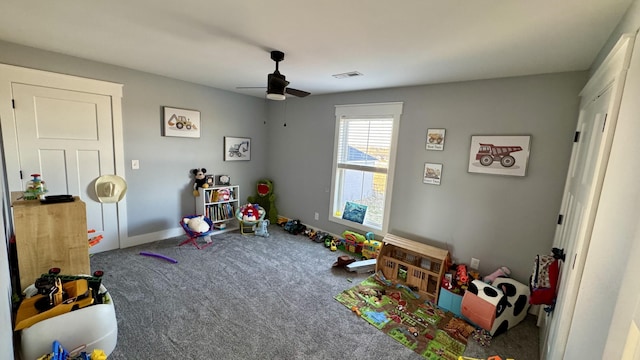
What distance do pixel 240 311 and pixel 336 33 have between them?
2.47 meters

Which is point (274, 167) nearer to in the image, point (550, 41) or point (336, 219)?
point (336, 219)

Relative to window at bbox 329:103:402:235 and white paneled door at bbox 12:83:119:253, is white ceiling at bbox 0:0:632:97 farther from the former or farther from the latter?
window at bbox 329:103:402:235

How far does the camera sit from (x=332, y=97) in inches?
158

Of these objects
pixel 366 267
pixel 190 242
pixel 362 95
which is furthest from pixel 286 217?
pixel 362 95

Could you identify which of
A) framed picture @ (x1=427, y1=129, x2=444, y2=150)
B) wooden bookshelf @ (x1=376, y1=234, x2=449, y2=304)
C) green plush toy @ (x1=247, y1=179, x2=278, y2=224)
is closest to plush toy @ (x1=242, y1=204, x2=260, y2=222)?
green plush toy @ (x1=247, y1=179, x2=278, y2=224)

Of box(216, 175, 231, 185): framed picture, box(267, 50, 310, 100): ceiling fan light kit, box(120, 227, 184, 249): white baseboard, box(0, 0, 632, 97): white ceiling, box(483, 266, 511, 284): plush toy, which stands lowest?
box(120, 227, 184, 249): white baseboard

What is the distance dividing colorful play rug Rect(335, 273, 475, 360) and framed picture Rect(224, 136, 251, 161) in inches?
117

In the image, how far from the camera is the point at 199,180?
404 centimetres

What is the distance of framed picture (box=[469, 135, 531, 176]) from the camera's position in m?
2.52

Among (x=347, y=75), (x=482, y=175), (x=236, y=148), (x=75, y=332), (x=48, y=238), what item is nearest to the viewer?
(x=75, y=332)

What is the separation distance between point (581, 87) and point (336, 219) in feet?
10.2

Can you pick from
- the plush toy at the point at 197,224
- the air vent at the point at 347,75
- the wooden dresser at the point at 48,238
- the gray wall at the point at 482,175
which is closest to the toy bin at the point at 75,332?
the wooden dresser at the point at 48,238

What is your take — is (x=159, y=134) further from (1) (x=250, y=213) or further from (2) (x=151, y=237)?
(1) (x=250, y=213)

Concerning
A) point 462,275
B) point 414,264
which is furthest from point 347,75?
point 462,275
